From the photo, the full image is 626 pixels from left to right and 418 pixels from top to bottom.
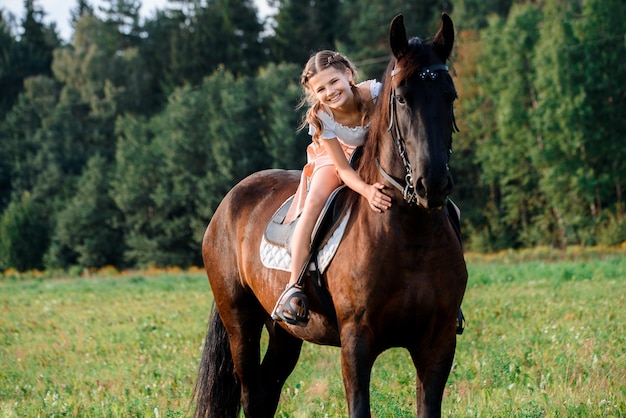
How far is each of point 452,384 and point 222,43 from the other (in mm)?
57288

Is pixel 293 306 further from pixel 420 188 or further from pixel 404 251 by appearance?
pixel 420 188

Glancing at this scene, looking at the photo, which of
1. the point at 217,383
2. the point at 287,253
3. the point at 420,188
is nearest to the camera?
the point at 420,188

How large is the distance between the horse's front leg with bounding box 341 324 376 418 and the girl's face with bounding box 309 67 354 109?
4.64 ft

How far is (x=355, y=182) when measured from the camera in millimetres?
4289

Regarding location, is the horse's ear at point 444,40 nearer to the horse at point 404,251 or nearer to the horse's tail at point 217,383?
the horse at point 404,251

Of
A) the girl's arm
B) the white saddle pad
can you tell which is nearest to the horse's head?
the girl's arm

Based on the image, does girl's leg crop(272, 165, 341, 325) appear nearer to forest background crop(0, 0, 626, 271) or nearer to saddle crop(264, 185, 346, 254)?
saddle crop(264, 185, 346, 254)

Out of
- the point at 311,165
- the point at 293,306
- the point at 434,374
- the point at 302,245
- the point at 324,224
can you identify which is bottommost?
the point at 434,374

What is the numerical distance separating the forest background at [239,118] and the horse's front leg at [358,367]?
26.2m

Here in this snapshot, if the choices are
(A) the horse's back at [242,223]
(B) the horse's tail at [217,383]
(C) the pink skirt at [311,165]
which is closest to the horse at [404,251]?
(C) the pink skirt at [311,165]

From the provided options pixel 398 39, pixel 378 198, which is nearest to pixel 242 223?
pixel 378 198

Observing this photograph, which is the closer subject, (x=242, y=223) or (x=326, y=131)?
(x=326, y=131)

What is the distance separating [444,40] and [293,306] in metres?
1.83

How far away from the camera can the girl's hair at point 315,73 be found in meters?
4.59
